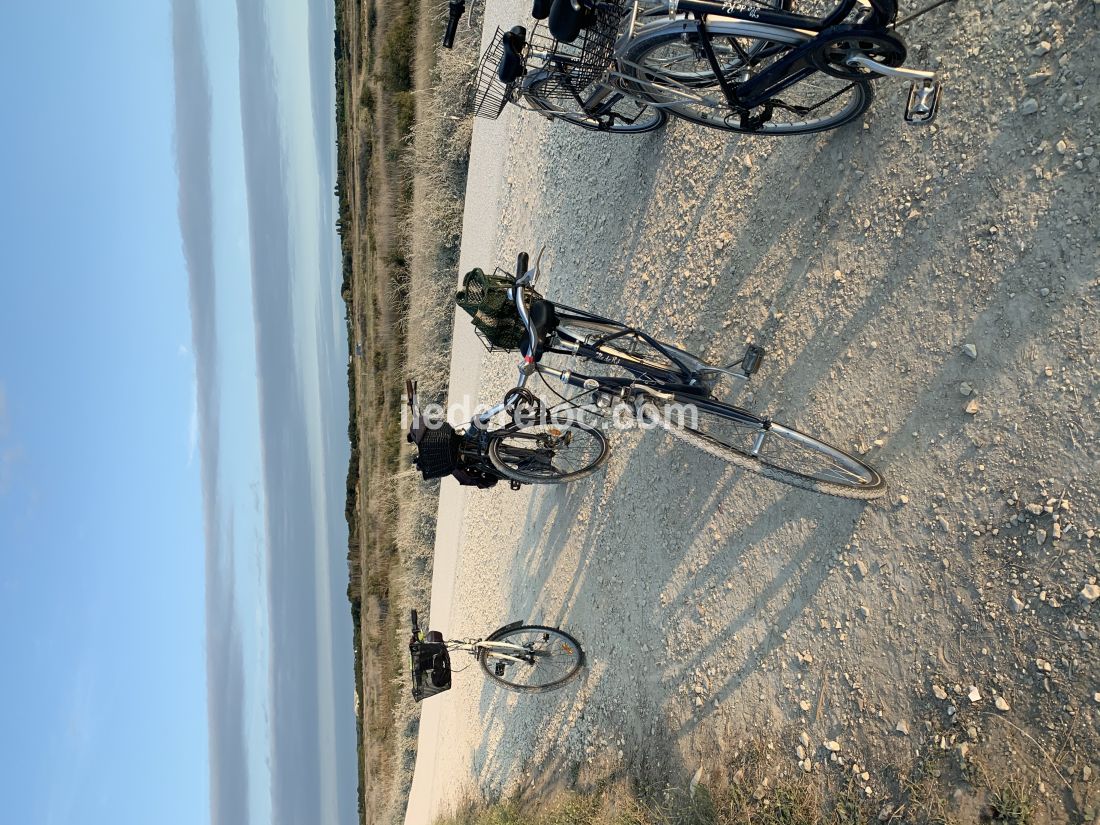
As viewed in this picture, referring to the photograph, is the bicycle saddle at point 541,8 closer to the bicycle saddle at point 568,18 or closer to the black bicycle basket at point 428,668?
the bicycle saddle at point 568,18

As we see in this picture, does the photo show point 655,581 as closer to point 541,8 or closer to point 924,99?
point 924,99

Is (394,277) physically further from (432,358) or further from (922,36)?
(922,36)

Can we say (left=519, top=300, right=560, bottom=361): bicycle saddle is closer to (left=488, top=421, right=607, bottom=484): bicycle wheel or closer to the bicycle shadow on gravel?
(left=488, top=421, right=607, bottom=484): bicycle wheel

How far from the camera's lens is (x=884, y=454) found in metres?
4.46

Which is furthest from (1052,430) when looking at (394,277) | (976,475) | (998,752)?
(394,277)

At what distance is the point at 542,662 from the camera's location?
8.12 metres

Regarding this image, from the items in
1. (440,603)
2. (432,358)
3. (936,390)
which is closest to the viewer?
(936,390)

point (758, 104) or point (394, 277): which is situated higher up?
point (758, 104)

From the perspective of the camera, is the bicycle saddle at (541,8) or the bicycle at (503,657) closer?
the bicycle saddle at (541,8)

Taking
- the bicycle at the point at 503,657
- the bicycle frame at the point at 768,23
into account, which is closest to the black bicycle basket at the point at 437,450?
the bicycle at the point at 503,657

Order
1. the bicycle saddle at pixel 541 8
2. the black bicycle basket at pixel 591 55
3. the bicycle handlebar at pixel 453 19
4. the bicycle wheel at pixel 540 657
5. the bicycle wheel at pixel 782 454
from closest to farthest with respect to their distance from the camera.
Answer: the bicycle wheel at pixel 782 454, the black bicycle basket at pixel 591 55, the bicycle saddle at pixel 541 8, the bicycle handlebar at pixel 453 19, the bicycle wheel at pixel 540 657

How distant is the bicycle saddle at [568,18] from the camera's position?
14.3 feet

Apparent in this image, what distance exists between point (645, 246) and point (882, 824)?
218 inches

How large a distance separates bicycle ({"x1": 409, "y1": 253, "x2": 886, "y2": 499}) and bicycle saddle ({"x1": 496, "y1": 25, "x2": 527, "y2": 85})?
1902 mm
